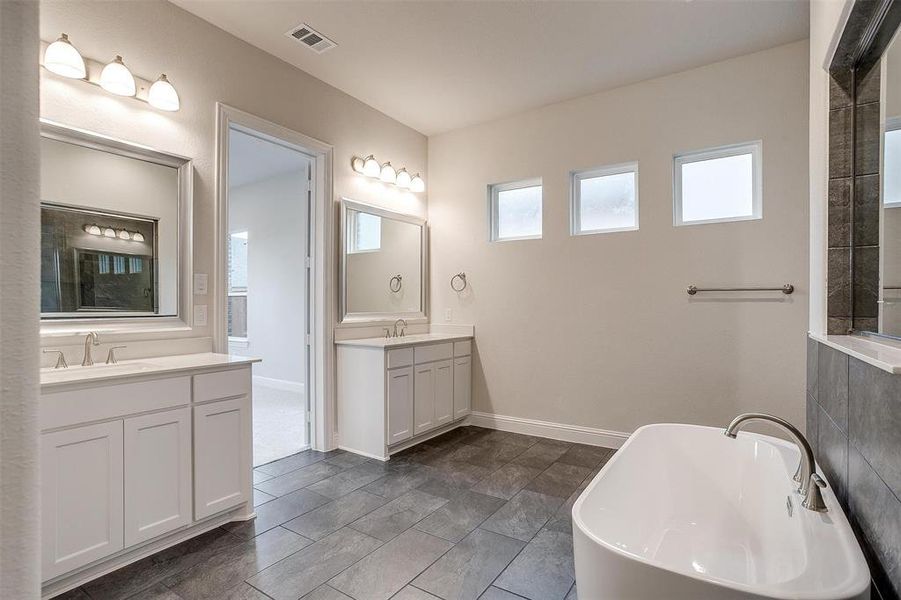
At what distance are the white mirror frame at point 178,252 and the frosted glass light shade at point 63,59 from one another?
0.24 m

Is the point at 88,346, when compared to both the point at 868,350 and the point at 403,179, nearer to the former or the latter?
the point at 403,179

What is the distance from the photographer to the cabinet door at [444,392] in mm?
3814

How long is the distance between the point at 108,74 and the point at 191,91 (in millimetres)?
482

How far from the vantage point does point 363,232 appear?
151 inches

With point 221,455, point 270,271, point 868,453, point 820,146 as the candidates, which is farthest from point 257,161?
point 868,453

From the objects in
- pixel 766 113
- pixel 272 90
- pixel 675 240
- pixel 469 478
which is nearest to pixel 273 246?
pixel 272 90

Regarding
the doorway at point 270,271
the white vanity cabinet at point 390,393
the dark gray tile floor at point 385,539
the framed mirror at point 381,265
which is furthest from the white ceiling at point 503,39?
the dark gray tile floor at point 385,539

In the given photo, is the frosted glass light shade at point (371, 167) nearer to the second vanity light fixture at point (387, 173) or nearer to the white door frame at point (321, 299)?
the second vanity light fixture at point (387, 173)

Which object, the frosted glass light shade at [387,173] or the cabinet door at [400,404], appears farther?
the frosted glass light shade at [387,173]

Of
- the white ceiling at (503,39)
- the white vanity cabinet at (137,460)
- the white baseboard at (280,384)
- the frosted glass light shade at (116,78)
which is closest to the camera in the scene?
the white vanity cabinet at (137,460)

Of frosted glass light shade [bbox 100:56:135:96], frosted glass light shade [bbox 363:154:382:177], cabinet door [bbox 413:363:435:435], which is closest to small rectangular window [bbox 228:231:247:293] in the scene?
frosted glass light shade [bbox 363:154:382:177]

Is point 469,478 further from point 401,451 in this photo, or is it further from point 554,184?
point 554,184

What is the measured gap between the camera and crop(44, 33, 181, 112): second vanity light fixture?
203 cm

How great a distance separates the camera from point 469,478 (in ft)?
9.77
